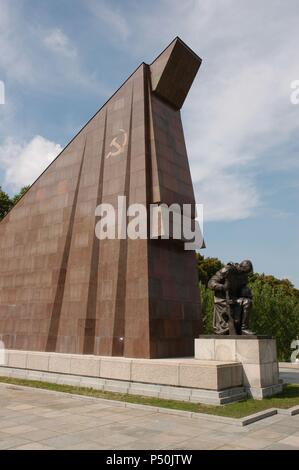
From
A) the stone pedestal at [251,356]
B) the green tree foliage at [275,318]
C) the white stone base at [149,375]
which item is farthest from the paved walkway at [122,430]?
the green tree foliage at [275,318]

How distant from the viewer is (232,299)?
40.4 feet

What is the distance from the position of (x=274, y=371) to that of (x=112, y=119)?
10650 millimetres

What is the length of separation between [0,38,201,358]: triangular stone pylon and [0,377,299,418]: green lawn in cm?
178

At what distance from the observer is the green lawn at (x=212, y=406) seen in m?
8.86

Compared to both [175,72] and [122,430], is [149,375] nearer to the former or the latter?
[122,430]

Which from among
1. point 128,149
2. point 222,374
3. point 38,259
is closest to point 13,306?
point 38,259

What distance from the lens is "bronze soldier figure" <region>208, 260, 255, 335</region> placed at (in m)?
11.9

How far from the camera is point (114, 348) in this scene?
12.9m

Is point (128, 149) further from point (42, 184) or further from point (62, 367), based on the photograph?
point (62, 367)

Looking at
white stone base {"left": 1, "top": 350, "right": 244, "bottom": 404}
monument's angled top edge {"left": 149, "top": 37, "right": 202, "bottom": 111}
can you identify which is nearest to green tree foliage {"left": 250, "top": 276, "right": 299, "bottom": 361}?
monument's angled top edge {"left": 149, "top": 37, "right": 202, "bottom": 111}

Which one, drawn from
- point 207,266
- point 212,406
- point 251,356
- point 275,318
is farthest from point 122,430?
point 207,266

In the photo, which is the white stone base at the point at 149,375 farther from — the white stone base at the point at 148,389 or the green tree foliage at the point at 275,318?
the green tree foliage at the point at 275,318

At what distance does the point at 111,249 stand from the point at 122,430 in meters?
7.29
